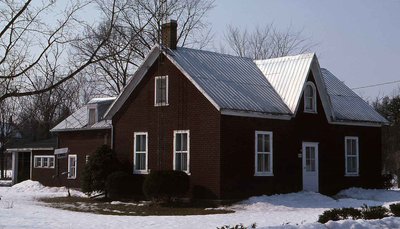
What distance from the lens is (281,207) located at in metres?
23.5

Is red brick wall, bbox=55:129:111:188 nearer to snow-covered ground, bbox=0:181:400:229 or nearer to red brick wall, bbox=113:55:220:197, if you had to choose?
red brick wall, bbox=113:55:220:197

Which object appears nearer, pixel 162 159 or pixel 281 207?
pixel 281 207

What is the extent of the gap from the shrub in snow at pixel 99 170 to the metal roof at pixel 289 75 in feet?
28.2

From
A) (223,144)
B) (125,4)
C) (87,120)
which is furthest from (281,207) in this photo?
(87,120)

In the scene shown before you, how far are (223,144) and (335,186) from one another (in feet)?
26.4

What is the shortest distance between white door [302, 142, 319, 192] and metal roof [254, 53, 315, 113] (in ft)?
7.80

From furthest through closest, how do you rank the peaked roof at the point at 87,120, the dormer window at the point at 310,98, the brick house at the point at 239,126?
the peaked roof at the point at 87,120, the dormer window at the point at 310,98, the brick house at the point at 239,126

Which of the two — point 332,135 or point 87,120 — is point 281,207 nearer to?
point 332,135

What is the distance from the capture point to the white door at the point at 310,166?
28.0 metres

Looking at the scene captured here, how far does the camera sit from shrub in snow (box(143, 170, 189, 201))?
2436 cm

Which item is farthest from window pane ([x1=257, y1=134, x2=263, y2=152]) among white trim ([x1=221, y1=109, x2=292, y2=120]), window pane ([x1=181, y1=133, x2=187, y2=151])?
window pane ([x1=181, y1=133, x2=187, y2=151])

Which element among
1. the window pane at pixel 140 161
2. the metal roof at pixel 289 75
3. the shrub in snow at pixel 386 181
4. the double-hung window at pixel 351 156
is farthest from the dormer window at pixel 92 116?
the shrub in snow at pixel 386 181

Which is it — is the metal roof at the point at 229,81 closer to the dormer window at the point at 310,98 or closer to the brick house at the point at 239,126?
the brick house at the point at 239,126

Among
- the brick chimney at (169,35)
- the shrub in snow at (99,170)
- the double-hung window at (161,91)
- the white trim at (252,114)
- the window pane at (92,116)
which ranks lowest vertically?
the shrub in snow at (99,170)
